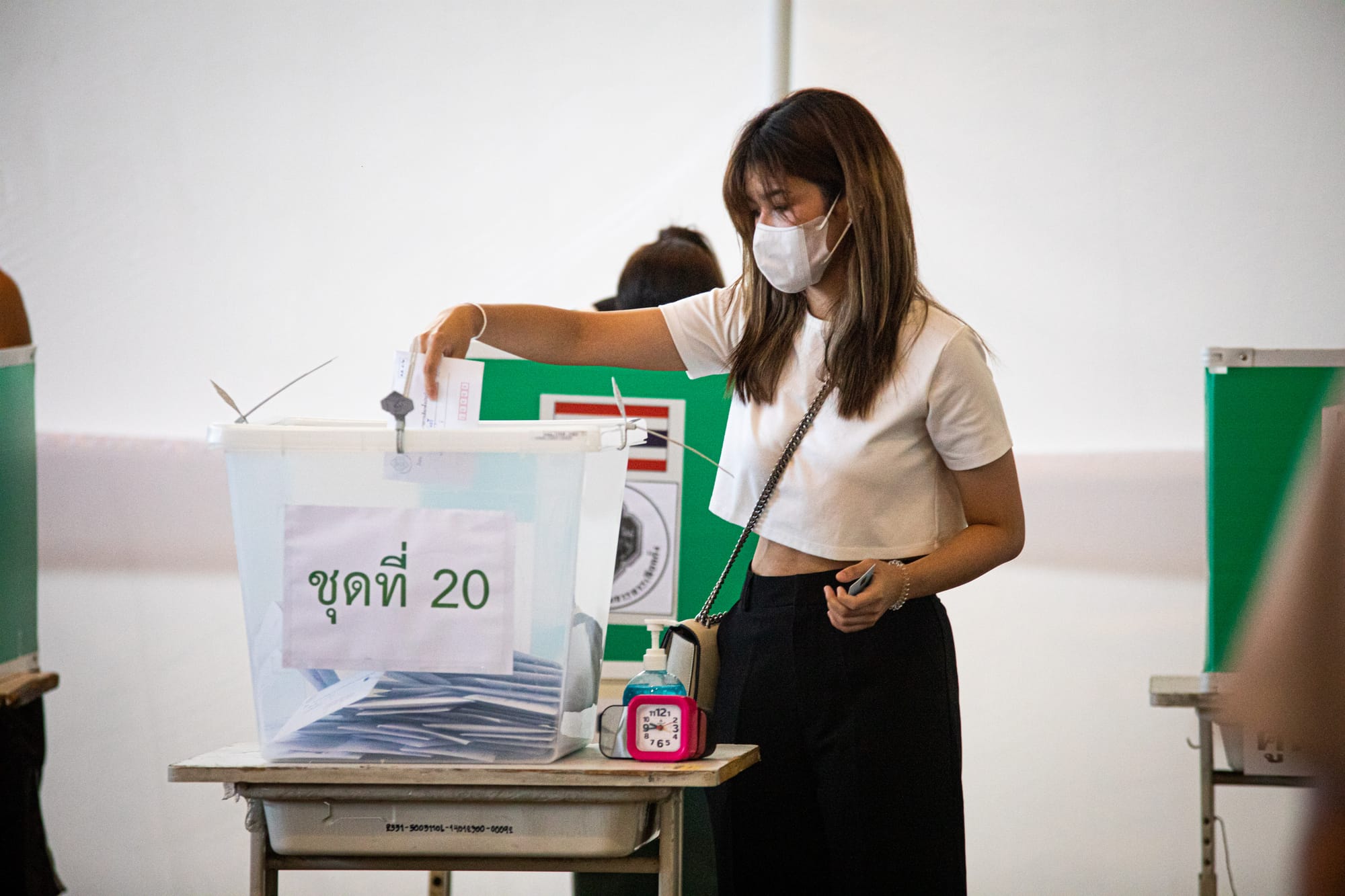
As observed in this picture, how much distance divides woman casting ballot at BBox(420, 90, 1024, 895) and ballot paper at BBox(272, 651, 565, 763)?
0.26 meters

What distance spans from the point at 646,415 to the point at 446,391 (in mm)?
875

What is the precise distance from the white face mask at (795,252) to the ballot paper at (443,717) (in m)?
0.51

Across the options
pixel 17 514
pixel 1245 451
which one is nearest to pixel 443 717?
pixel 17 514

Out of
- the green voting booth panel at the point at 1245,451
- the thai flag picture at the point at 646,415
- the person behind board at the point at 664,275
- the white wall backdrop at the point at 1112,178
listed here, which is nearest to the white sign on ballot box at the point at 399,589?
the thai flag picture at the point at 646,415

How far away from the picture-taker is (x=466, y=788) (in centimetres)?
104

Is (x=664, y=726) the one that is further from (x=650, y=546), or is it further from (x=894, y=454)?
(x=650, y=546)

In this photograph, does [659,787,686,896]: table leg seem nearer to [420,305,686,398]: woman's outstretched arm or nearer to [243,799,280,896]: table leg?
[243,799,280,896]: table leg

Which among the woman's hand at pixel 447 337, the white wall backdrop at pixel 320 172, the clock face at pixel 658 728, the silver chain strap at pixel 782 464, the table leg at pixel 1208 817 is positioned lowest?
the table leg at pixel 1208 817

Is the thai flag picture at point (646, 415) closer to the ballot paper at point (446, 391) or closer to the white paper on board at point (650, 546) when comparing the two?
the white paper on board at point (650, 546)

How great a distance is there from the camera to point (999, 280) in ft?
8.21

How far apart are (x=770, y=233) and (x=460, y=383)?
39 centimetres

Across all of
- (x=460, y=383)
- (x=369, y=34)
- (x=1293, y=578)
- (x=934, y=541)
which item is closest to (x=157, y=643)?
(x=369, y=34)

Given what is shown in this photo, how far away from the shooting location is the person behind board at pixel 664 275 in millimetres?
2057

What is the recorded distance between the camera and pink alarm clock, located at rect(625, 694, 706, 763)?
1064 mm
